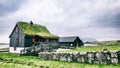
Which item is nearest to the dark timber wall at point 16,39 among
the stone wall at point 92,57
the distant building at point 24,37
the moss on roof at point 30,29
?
the distant building at point 24,37

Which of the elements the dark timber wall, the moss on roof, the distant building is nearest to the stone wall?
the distant building

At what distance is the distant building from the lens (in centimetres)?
4482

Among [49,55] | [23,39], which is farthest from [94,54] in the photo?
[23,39]

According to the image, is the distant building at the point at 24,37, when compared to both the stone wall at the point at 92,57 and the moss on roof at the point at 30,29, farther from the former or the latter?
the stone wall at the point at 92,57

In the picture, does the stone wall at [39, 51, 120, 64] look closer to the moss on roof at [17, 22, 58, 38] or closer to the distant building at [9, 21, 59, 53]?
the distant building at [9, 21, 59, 53]

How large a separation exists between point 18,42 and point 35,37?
15.9ft

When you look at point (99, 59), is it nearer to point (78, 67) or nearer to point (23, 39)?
point (78, 67)

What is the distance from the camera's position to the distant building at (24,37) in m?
44.8

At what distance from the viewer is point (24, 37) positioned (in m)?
44.3

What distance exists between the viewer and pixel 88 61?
17.5 meters

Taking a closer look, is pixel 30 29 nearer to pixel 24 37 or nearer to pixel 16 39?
pixel 24 37

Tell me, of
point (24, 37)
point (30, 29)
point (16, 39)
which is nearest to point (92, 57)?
point (24, 37)

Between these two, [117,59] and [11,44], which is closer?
[117,59]

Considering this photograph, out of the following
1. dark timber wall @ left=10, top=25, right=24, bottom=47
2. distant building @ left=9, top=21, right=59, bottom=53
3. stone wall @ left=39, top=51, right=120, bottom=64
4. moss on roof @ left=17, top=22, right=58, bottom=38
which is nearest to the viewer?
stone wall @ left=39, top=51, right=120, bottom=64
